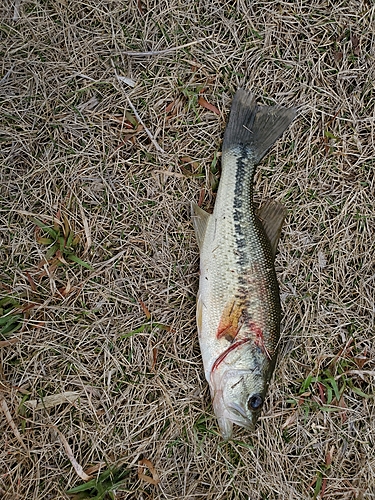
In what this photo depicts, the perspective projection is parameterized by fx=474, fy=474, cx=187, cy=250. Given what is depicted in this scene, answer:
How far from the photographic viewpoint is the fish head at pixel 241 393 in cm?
267

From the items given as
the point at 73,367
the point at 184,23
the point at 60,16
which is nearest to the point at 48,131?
the point at 60,16

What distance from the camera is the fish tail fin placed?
3021 millimetres

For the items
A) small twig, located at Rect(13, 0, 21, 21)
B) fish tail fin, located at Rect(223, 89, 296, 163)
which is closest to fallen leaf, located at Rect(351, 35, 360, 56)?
fish tail fin, located at Rect(223, 89, 296, 163)

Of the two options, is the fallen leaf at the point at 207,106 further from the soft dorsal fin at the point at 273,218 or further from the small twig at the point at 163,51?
the soft dorsal fin at the point at 273,218

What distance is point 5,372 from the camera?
2.87 m

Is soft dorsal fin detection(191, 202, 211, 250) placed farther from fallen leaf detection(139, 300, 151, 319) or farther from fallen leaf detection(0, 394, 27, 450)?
fallen leaf detection(0, 394, 27, 450)

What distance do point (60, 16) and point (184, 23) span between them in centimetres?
80

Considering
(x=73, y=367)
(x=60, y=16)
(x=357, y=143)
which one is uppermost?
(x=60, y=16)

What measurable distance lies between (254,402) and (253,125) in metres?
1.70

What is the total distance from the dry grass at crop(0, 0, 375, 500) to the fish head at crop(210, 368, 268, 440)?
0.32 m

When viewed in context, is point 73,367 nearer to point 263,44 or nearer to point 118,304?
point 118,304

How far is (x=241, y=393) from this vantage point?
8.74ft

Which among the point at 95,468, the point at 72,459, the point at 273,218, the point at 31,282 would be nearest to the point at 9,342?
the point at 31,282

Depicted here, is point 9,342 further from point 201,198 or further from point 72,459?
point 201,198
